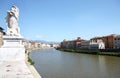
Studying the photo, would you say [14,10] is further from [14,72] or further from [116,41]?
[116,41]

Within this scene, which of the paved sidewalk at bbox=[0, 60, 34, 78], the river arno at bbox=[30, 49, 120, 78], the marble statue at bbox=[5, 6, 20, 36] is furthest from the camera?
the river arno at bbox=[30, 49, 120, 78]

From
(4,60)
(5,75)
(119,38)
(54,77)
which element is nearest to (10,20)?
(4,60)

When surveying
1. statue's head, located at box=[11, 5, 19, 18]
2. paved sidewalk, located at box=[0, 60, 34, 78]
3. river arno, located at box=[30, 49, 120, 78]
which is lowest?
river arno, located at box=[30, 49, 120, 78]

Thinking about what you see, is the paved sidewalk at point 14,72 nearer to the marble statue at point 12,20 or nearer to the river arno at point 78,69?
the marble statue at point 12,20

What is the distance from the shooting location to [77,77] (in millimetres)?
12938

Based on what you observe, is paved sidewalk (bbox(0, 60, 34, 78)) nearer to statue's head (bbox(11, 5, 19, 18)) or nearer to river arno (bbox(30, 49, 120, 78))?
statue's head (bbox(11, 5, 19, 18))

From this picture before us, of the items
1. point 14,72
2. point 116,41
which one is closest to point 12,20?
point 14,72

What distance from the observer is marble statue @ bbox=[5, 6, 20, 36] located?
7.77 metres

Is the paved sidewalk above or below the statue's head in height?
below

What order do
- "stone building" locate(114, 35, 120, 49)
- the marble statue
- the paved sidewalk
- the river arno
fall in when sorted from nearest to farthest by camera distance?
the paved sidewalk, the marble statue, the river arno, "stone building" locate(114, 35, 120, 49)

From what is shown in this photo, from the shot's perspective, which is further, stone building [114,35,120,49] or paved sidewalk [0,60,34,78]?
stone building [114,35,120,49]

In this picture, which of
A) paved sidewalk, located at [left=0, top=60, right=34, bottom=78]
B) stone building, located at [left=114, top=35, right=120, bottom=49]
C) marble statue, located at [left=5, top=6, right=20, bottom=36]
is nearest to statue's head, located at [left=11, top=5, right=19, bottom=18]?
marble statue, located at [left=5, top=6, right=20, bottom=36]

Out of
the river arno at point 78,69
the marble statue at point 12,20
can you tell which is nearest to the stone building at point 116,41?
the river arno at point 78,69

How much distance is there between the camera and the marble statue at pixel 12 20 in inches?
306
